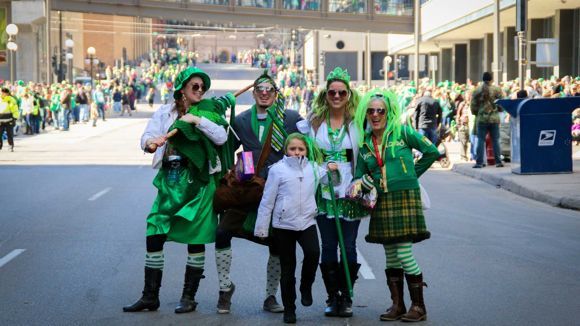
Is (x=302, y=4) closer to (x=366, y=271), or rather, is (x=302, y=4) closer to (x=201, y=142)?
(x=366, y=271)

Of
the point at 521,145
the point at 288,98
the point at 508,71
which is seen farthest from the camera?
the point at 288,98

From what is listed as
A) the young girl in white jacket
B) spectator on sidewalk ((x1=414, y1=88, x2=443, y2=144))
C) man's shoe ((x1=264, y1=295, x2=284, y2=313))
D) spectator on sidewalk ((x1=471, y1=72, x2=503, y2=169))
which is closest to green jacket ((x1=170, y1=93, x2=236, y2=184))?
the young girl in white jacket

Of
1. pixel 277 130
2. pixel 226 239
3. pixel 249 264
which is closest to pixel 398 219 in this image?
pixel 277 130

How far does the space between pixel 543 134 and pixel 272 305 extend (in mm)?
13746

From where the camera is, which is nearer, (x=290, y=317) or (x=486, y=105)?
(x=290, y=317)

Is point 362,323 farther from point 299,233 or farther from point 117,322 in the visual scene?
point 117,322

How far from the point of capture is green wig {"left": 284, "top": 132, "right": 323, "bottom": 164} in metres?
8.00

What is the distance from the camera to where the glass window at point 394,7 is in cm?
5984

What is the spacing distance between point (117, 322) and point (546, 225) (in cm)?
781

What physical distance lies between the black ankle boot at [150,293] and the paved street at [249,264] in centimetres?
8

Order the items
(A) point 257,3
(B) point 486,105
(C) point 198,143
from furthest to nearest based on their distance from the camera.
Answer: (A) point 257,3 < (B) point 486,105 < (C) point 198,143

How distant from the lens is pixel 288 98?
65.9 m

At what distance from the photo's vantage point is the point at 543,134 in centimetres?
2125

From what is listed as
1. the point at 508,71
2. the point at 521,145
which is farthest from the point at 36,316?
the point at 508,71
